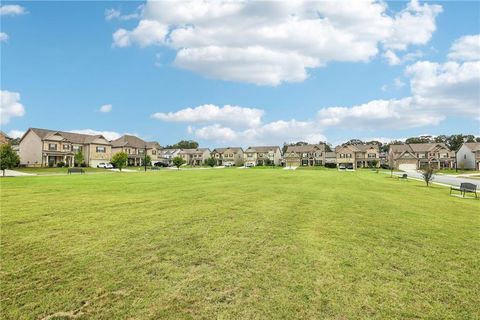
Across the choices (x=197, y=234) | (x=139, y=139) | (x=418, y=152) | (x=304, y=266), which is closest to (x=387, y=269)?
(x=304, y=266)

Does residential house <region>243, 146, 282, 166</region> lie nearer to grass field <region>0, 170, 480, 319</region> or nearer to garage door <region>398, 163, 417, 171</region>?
garage door <region>398, 163, 417, 171</region>

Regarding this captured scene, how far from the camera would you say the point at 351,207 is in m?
15.1

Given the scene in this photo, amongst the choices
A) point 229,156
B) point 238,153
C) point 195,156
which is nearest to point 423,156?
point 238,153

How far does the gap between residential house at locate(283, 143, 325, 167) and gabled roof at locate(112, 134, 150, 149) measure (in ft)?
191

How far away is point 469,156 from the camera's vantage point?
95188 mm

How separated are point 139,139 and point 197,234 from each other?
333 ft

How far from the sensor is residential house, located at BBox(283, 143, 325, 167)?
393 ft

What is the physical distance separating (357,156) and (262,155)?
132ft

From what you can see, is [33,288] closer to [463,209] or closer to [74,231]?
[74,231]

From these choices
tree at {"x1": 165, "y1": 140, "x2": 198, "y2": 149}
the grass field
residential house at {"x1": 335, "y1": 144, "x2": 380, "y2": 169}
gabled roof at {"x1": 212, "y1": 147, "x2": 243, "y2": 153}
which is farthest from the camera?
tree at {"x1": 165, "y1": 140, "x2": 198, "y2": 149}

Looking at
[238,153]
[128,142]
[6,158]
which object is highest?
[128,142]

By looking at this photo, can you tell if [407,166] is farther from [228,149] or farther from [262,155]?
[228,149]

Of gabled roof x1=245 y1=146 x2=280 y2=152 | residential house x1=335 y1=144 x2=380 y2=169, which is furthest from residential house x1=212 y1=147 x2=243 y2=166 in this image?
residential house x1=335 y1=144 x2=380 y2=169

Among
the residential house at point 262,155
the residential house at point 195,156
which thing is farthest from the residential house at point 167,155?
the residential house at point 262,155
